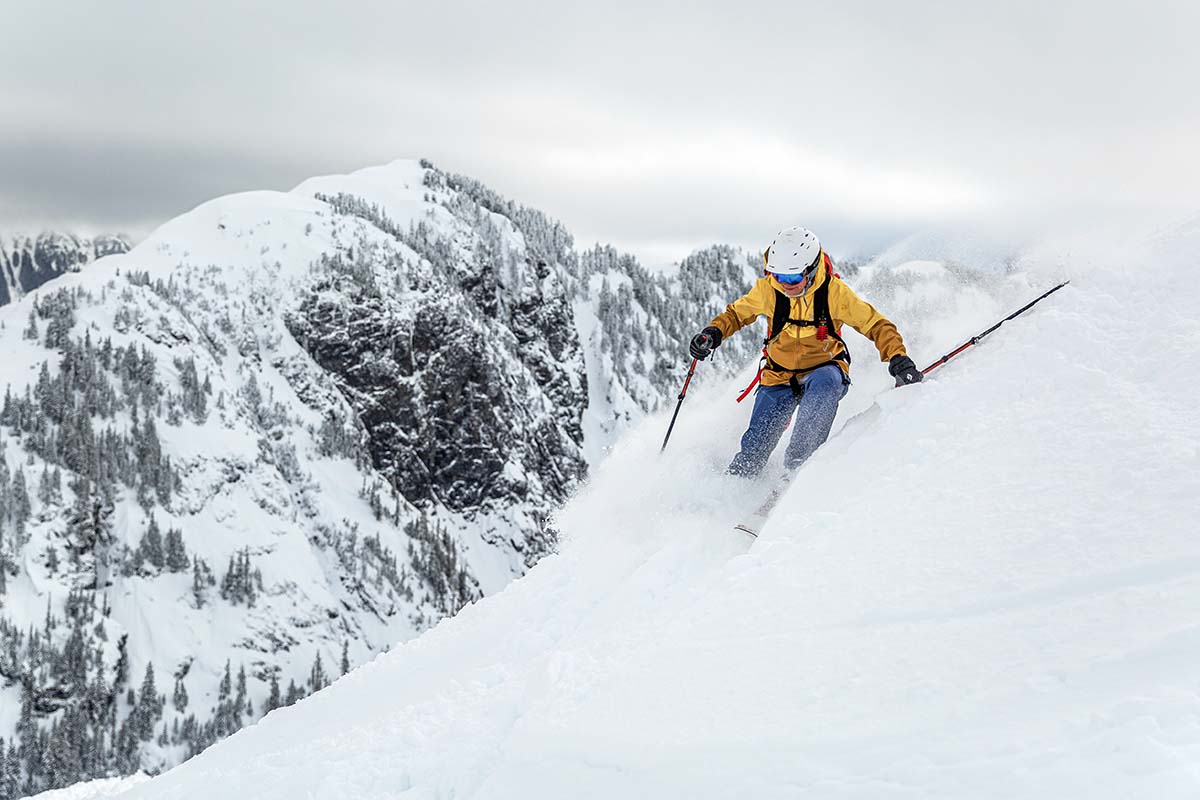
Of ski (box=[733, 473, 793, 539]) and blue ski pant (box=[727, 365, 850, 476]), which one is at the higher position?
blue ski pant (box=[727, 365, 850, 476])

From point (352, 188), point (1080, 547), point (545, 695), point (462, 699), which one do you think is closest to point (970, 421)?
point (1080, 547)

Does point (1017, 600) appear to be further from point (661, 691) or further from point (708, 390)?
point (708, 390)

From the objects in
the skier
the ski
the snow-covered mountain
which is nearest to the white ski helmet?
the skier

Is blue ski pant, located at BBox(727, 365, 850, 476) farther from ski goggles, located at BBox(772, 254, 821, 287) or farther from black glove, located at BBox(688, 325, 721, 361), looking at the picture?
ski goggles, located at BBox(772, 254, 821, 287)

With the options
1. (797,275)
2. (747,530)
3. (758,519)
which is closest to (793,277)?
(797,275)

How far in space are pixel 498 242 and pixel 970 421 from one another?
19778 centimetres

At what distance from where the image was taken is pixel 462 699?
20.3 ft

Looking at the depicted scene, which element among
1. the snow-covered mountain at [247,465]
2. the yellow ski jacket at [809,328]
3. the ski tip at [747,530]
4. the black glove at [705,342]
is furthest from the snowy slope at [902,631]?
the snow-covered mountain at [247,465]

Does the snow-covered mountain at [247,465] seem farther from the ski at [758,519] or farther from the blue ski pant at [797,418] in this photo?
the ski at [758,519]

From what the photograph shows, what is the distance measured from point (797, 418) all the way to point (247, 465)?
11466 centimetres

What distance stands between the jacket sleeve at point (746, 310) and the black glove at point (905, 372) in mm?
1612

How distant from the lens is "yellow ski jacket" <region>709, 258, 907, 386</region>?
806 centimetres

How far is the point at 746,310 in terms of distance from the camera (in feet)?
30.1

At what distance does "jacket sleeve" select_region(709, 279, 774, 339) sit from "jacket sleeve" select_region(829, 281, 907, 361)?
0.67 m
